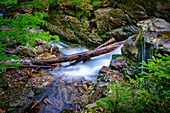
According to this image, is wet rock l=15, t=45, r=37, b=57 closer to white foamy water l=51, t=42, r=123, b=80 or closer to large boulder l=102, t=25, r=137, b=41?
white foamy water l=51, t=42, r=123, b=80

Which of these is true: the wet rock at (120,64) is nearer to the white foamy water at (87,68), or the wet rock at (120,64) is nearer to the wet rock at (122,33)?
the white foamy water at (87,68)

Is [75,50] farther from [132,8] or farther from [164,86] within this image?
[164,86]

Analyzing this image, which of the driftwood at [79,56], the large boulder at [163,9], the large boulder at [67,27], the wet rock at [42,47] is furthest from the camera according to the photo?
the large boulder at [67,27]

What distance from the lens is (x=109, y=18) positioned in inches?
326

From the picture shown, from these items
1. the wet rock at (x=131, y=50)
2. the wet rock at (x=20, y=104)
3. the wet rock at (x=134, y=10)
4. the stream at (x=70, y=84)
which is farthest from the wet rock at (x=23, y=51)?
the wet rock at (x=134, y=10)

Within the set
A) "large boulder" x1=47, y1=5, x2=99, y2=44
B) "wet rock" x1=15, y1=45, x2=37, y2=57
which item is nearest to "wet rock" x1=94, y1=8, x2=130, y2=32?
"large boulder" x1=47, y1=5, x2=99, y2=44

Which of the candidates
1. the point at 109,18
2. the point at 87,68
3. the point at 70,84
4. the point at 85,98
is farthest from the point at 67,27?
the point at 85,98

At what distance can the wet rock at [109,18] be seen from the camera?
8.07 meters

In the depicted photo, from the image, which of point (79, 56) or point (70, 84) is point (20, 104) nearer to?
point (70, 84)

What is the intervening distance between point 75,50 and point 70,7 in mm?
4809

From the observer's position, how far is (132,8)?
7.96 meters

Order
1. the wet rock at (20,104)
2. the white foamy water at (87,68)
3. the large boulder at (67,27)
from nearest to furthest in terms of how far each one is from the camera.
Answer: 1. the wet rock at (20,104)
2. the white foamy water at (87,68)
3. the large boulder at (67,27)

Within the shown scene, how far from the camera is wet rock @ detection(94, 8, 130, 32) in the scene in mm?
8070

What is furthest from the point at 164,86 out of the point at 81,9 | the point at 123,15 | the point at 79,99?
the point at 81,9
